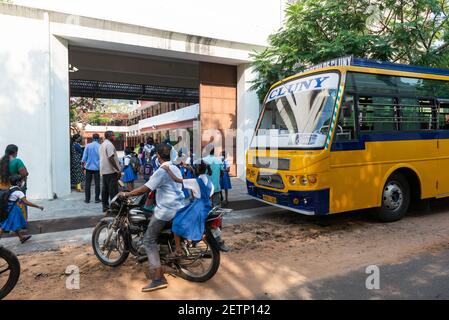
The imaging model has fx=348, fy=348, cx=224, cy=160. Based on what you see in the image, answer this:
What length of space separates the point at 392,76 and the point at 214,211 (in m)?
4.70

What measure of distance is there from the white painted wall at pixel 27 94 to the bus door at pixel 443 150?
355 inches

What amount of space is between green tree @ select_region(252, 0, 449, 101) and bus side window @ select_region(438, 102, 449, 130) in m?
2.30

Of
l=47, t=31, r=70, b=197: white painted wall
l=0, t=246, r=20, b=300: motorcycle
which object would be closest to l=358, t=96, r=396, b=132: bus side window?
l=0, t=246, r=20, b=300: motorcycle

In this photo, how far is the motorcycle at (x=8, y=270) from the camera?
3.62m

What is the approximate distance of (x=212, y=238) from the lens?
3852 millimetres

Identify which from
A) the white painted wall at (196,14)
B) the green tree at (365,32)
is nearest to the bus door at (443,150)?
the green tree at (365,32)

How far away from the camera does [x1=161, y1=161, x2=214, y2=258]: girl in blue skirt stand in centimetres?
374

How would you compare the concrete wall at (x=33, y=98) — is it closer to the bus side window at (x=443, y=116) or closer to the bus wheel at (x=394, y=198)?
the bus wheel at (x=394, y=198)

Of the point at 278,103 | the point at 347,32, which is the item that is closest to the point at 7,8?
the point at 278,103

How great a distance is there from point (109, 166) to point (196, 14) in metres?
6.07

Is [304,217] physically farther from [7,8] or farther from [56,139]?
[7,8]

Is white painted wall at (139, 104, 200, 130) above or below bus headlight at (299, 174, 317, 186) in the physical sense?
above

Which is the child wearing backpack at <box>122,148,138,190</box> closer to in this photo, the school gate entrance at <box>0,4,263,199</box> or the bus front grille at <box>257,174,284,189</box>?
the school gate entrance at <box>0,4,263,199</box>

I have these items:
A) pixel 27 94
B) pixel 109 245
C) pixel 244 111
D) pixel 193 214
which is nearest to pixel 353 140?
pixel 193 214
